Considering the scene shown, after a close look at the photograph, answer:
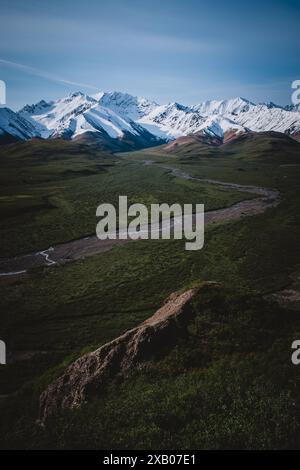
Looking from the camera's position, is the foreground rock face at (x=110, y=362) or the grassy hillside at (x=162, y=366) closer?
the grassy hillside at (x=162, y=366)

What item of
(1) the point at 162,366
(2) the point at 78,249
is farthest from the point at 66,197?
(1) the point at 162,366

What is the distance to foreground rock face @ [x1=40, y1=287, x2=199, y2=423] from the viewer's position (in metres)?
20.8

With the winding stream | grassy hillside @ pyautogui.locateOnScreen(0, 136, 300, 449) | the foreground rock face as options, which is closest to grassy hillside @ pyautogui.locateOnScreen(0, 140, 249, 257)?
the winding stream

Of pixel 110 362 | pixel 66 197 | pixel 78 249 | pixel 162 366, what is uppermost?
pixel 66 197

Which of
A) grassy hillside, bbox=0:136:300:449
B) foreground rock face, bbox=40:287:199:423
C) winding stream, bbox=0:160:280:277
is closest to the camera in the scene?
grassy hillside, bbox=0:136:300:449

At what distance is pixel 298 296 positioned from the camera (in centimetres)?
3975

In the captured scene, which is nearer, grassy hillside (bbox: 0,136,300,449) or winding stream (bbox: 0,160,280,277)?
grassy hillside (bbox: 0,136,300,449)

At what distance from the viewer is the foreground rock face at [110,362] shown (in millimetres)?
20797

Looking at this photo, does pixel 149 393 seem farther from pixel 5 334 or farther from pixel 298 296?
pixel 298 296

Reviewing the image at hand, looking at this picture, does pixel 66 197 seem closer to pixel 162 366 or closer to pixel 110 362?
pixel 110 362

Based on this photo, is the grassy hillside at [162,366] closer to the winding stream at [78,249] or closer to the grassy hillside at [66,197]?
the winding stream at [78,249]

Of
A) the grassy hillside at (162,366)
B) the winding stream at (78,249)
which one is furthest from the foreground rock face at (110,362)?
the winding stream at (78,249)

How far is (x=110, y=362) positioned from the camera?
21.8m

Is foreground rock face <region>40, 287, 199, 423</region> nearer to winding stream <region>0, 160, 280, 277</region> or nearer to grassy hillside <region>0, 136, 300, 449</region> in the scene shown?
grassy hillside <region>0, 136, 300, 449</region>
